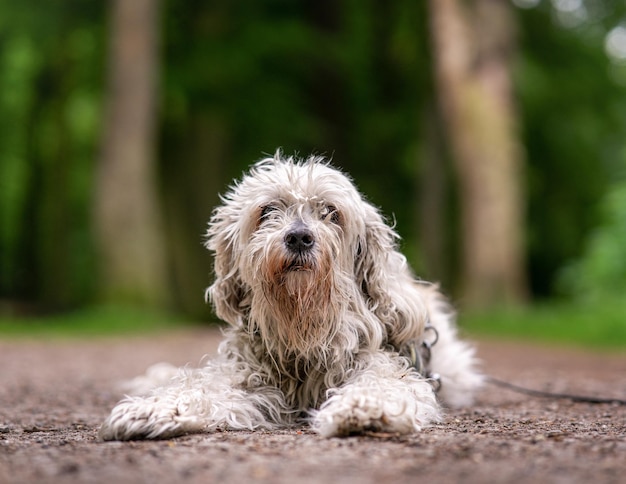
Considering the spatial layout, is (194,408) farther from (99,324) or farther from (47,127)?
(47,127)

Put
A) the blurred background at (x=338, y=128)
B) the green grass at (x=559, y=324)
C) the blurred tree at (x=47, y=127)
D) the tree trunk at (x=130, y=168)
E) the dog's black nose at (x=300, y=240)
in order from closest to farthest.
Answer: the dog's black nose at (x=300, y=240) < the green grass at (x=559, y=324) < the tree trunk at (x=130, y=168) < the blurred background at (x=338, y=128) < the blurred tree at (x=47, y=127)

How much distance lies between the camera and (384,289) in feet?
19.0

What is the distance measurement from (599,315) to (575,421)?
10.8m

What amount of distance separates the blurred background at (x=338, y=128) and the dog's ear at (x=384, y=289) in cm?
938

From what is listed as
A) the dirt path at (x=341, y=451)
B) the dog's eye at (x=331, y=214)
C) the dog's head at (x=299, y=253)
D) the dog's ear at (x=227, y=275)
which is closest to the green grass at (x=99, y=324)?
the dirt path at (x=341, y=451)

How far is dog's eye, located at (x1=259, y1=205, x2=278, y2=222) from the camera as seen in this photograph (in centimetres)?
565

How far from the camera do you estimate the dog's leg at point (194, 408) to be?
483 centimetres

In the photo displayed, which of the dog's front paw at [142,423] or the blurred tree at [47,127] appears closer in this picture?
the dog's front paw at [142,423]

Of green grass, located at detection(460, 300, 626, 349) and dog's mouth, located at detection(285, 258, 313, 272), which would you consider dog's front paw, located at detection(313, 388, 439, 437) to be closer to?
dog's mouth, located at detection(285, 258, 313, 272)

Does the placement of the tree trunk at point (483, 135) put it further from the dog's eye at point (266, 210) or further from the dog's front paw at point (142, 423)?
the dog's front paw at point (142, 423)

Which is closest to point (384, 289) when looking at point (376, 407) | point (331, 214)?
point (331, 214)

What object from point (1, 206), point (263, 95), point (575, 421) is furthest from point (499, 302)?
point (1, 206)

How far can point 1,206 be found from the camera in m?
37.6

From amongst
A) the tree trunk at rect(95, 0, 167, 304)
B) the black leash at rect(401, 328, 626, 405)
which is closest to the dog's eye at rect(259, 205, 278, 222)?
the black leash at rect(401, 328, 626, 405)
